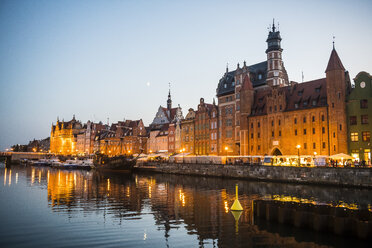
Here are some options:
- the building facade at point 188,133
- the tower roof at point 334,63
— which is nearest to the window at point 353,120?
the tower roof at point 334,63

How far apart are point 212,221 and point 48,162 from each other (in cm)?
13525

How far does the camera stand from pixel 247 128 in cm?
7338

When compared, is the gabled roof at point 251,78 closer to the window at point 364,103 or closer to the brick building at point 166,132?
the brick building at point 166,132

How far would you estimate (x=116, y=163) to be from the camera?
295 feet

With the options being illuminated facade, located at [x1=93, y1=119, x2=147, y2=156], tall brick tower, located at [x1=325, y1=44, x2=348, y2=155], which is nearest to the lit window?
tall brick tower, located at [x1=325, y1=44, x2=348, y2=155]

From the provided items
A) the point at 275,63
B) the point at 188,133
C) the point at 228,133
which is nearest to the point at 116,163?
the point at 188,133

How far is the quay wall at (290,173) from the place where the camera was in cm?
4197

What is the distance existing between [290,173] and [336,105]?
52.8 feet

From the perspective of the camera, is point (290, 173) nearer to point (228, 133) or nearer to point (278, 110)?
point (278, 110)

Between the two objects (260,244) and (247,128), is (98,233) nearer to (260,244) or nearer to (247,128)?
(260,244)

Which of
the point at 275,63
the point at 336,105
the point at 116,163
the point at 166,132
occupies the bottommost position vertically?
the point at 116,163

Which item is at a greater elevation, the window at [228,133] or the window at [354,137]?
the window at [228,133]

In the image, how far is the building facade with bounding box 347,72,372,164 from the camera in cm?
5303

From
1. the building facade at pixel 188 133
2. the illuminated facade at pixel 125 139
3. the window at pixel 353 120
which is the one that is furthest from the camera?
the illuminated facade at pixel 125 139
